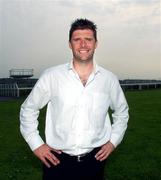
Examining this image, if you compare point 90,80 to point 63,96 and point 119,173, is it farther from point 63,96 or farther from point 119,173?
point 119,173

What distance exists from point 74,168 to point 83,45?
4.30 feet

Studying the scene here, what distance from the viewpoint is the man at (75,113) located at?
14.6ft

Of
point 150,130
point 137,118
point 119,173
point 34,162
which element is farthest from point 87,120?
point 137,118

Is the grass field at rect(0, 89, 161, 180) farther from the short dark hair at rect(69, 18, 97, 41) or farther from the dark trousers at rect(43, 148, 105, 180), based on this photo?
the short dark hair at rect(69, 18, 97, 41)

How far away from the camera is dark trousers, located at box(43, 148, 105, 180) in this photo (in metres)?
4.55

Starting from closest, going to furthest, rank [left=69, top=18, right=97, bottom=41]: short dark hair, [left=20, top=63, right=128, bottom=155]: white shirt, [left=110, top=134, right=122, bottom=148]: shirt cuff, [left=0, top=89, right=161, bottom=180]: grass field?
[left=20, top=63, right=128, bottom=155]: white shirt → [left=69, top=18, right=97, bottom=41]: short dark hair → [left=110, top=134, right=122, bottom=148]: shirt cuff → [left=0, top=89, right=161, bottom=180]: grass field

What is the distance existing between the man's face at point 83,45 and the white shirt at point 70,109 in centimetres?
16

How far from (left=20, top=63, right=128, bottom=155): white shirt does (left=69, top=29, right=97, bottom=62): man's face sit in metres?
0.16

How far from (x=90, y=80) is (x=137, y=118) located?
14.8 m

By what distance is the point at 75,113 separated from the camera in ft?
14.6

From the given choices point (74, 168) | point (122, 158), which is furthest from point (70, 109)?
point (122, 158)

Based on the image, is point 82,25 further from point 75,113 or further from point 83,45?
point 75,113

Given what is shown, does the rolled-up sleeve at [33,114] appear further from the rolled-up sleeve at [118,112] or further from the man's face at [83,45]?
the rolled-up sleeve at [118,112]

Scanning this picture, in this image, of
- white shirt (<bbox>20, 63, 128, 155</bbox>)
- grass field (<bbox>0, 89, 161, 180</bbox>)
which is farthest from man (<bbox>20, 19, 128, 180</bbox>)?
grass field (<bbox>0, 89, 161, 180</bbox>)
